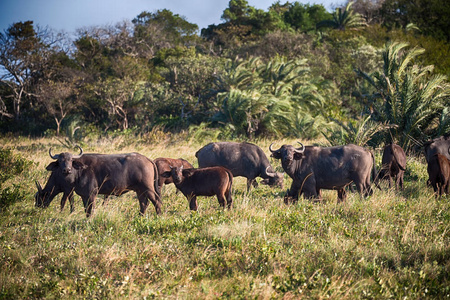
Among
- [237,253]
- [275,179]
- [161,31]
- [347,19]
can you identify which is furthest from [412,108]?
[161,31]

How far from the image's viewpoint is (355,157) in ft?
32.1

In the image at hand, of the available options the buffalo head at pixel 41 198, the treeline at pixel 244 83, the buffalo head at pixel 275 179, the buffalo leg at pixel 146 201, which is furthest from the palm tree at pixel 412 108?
the buffalo head at pixel 41 198

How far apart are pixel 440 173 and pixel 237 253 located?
5639 mm

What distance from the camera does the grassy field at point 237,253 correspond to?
5336 mm

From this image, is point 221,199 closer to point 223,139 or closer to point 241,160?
point 241,160

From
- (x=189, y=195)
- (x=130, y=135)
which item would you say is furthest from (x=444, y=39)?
(x=189, y=195)

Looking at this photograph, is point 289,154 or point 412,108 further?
point 412,108

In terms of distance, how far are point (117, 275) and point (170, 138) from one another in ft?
51.6

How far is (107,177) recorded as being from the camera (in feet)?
29.5

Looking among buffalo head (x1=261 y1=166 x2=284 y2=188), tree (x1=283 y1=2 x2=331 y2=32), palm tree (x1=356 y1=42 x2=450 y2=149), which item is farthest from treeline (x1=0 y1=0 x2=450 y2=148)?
tree (x1=283 y1=2 x2=331 y2=32)

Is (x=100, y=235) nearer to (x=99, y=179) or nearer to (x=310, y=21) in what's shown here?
(x=99, y=179)

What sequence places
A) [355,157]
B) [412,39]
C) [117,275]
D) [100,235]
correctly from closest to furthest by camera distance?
[117,275] < [100,235] < [355,157] < [412,39]

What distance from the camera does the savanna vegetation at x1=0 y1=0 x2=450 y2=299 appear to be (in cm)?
563

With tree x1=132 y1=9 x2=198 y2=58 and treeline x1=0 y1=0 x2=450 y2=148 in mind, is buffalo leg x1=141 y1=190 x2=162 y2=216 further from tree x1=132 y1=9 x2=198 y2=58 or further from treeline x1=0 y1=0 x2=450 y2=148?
tree x1=132 y1=9 x2=198 y2=58
